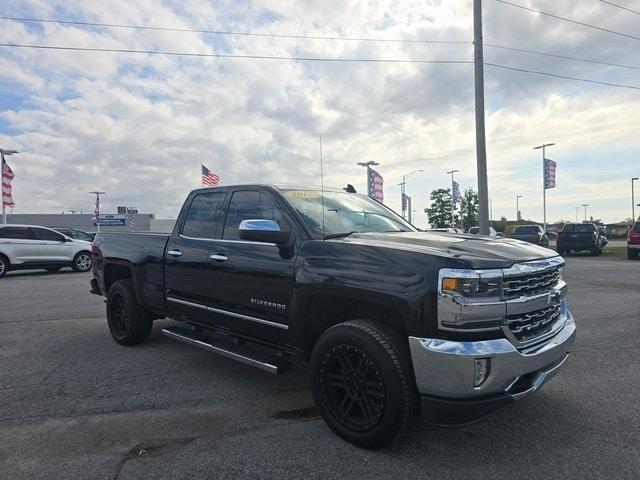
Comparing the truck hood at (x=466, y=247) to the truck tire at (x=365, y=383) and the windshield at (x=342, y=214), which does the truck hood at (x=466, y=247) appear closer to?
the windshield at (x=342, y=214)

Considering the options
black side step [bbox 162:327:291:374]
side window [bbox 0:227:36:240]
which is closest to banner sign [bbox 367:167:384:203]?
side window [bbox 0:227:36:240]

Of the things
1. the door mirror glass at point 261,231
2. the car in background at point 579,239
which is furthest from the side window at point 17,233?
the car in background at point 579,239

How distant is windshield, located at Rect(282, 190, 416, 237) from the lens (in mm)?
4098

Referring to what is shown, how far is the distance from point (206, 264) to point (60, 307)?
236 inches

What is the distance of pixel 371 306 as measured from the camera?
11.3ft

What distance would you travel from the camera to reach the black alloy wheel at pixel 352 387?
3.16 metres

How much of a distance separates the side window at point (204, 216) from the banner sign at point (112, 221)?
6622 cm

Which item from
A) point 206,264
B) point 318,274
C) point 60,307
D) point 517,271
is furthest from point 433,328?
point 60,307

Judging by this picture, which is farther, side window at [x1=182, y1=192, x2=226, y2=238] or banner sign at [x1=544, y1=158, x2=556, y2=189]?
banner sign at [x1=544, y1=158, x2=556, y2=189]

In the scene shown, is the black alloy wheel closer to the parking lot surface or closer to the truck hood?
the parking lot surface

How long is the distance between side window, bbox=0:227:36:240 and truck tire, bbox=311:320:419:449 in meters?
15.8

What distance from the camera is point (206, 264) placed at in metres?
4.71

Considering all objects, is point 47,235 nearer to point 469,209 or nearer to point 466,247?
point 466,247

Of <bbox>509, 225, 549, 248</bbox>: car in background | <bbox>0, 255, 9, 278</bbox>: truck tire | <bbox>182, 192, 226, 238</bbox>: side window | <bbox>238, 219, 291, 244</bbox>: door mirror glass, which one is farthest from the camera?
<bbox>509, 225, 549, 248</bbox>: car in background
